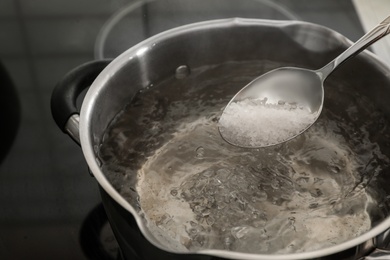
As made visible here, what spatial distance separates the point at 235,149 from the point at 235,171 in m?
0.04

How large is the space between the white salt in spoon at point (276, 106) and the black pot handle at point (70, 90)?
0.15 metres

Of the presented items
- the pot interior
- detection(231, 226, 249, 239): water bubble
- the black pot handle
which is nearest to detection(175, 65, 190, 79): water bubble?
the pot interior

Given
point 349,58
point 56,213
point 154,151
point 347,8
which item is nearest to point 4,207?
point 56,213

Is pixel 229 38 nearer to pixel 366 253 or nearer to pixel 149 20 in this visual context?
pixel 149 20

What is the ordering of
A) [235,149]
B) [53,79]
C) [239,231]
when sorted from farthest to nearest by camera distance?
[53,79] → [235,149] → [239,231]

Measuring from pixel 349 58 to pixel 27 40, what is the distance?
17.9 inches

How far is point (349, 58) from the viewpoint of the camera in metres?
0.59

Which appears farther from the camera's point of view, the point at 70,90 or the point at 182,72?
the point at 182,72

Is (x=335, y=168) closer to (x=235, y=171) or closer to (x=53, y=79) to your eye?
(x=235, y=171)

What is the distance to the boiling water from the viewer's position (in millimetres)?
533

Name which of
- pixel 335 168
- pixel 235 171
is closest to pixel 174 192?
pixel 235 171

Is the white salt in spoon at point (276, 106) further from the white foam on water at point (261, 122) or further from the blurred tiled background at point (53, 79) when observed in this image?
the blurred tiled background at point (53, 79)

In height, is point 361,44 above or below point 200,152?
above

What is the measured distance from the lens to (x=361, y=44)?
0.57m
